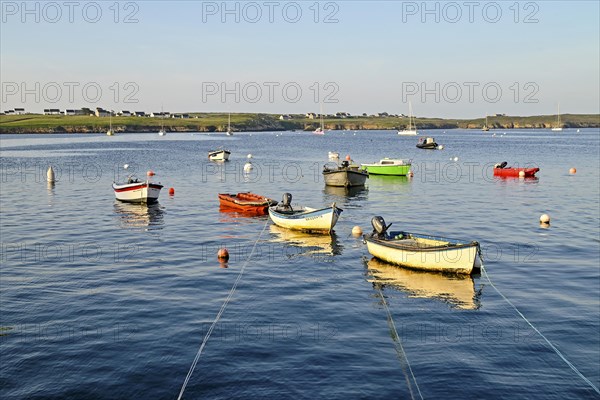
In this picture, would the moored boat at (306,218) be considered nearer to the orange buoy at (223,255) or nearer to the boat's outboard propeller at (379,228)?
the boat's outboard propeller at (379,228)

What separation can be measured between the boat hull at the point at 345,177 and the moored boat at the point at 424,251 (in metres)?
34.7

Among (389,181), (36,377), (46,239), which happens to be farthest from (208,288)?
(389,181)

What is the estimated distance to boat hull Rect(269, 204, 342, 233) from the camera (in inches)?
1592

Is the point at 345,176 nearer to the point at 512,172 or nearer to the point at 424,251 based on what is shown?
the point at 512,172

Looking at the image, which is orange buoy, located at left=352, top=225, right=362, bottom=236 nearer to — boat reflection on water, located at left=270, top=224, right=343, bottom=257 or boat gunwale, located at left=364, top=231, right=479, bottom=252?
boat reflection on water, located at left=270, top=224, right=343, bottom=257

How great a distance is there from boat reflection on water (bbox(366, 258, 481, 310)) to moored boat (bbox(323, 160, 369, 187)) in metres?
36.1

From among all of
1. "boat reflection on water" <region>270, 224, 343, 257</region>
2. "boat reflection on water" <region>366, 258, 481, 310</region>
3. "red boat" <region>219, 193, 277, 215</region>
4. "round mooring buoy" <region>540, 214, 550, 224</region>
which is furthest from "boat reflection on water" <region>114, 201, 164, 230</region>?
"round mooring buoy" <region>540, 214, 550, 224</region>

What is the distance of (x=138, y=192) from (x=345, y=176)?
79.6 feet

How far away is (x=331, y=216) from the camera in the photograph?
40312 mm

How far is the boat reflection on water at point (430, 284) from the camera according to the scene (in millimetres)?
27078

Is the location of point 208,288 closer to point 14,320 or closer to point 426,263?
point 14,320

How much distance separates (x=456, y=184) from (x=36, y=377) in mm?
65334

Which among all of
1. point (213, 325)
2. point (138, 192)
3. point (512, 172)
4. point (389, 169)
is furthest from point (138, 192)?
point (512, 172)

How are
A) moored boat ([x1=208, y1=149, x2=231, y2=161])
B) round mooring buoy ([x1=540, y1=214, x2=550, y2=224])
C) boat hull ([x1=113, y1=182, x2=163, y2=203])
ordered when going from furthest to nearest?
1. moored boat ([x1=208, y1=149, x2=231, y2=161])
2. boat hull ([x1=113, y1=182, x2=163, y2=203])
3. round mooring buoy ([x1=540, y1=214, x2=550, y2=224])
